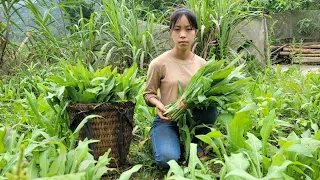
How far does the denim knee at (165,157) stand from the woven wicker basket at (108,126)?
28 cm

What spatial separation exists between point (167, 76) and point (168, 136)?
419mm

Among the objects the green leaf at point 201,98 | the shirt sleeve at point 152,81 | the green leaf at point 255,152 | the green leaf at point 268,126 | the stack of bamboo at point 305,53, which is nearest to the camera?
the green leaf at point 255,152

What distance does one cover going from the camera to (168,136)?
2.65 metres

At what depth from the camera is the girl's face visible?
255 cm

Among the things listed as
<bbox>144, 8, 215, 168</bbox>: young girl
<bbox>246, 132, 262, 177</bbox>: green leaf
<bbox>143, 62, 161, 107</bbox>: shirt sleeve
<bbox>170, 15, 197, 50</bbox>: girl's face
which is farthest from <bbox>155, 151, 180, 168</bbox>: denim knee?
<bbox>170, 15, 197, 50</bbox>: girl's face

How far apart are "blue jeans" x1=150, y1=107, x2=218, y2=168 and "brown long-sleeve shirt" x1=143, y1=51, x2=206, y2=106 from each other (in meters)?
0.17

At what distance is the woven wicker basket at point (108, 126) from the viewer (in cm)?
252

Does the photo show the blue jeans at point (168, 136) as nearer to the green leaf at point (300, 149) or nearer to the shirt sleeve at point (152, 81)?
the shirt sleeve at point (152, 81)

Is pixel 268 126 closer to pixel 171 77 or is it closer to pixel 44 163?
pixel 171 77

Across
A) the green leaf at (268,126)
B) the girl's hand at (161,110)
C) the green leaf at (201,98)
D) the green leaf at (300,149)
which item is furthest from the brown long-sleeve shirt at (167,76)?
the green leaf at (300,149)

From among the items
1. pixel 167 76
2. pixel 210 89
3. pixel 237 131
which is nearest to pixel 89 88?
pixel 167 76

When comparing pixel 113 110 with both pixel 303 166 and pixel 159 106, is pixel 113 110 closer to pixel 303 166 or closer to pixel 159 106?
pixel 159 106

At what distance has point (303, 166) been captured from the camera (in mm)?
2020

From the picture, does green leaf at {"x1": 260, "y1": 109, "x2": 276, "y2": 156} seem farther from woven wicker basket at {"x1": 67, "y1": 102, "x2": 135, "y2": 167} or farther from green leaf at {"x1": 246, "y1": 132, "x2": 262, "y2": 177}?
woven wicker basket at {"x1": 67, "y1": 102, "x2": 135, "y2": 167}
